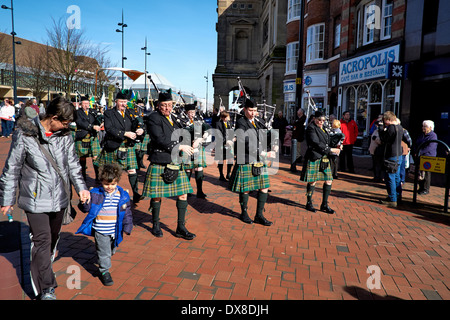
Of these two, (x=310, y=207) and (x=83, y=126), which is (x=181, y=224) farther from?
(x=83, y=126)

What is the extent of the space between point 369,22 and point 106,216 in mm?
15647

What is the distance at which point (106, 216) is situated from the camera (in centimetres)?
344

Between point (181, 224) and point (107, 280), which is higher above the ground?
point (181, 224)

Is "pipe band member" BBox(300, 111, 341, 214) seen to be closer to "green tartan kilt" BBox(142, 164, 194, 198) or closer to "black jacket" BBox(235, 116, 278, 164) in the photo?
"black jacket" BBox(235, 116, 278, 164)

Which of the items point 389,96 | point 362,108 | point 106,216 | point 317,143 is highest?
point 389,96

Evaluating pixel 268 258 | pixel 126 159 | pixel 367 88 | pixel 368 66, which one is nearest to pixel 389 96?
pixel 367 88

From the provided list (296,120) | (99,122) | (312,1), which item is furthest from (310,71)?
(99,122)

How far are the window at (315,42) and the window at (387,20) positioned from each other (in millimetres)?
5948

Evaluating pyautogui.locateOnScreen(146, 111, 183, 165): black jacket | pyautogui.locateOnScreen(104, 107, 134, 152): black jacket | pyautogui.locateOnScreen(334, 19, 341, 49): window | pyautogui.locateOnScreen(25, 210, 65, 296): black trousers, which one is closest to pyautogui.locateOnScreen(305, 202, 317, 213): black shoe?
pyautogui.locateOnScreen(146, 111, 183, 165): black jacket

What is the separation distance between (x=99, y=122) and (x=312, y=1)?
671 inches

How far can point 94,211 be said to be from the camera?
3361mm

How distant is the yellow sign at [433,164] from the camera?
22.2ft
